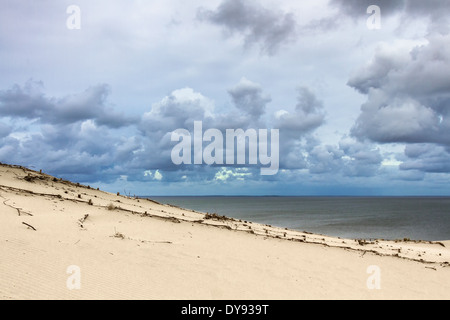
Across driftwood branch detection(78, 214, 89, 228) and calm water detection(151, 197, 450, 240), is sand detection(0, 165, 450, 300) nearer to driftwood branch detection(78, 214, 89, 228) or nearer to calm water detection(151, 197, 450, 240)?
driftwood branch detection(78, 214, 89, 228)

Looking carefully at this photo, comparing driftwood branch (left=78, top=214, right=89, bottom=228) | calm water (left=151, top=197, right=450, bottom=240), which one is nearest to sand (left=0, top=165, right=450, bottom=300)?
driftwood branch (left=78, top=214, right=89, bottom=228)

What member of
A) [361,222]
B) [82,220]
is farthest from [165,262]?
[361,222]

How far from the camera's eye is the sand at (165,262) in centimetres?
738

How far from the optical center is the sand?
7383 millimetres

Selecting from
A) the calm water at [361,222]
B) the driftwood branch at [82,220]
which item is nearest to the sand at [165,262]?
the driftwood branch at [82,220]

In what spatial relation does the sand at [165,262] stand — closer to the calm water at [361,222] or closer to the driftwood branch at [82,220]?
the driftwood branch at [82,220]

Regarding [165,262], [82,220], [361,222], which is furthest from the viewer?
[361,222]

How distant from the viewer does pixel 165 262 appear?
9.14 meters

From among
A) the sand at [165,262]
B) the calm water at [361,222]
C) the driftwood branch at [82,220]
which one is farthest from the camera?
the calm water at [361,222]

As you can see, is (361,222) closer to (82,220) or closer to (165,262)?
(82,220)
